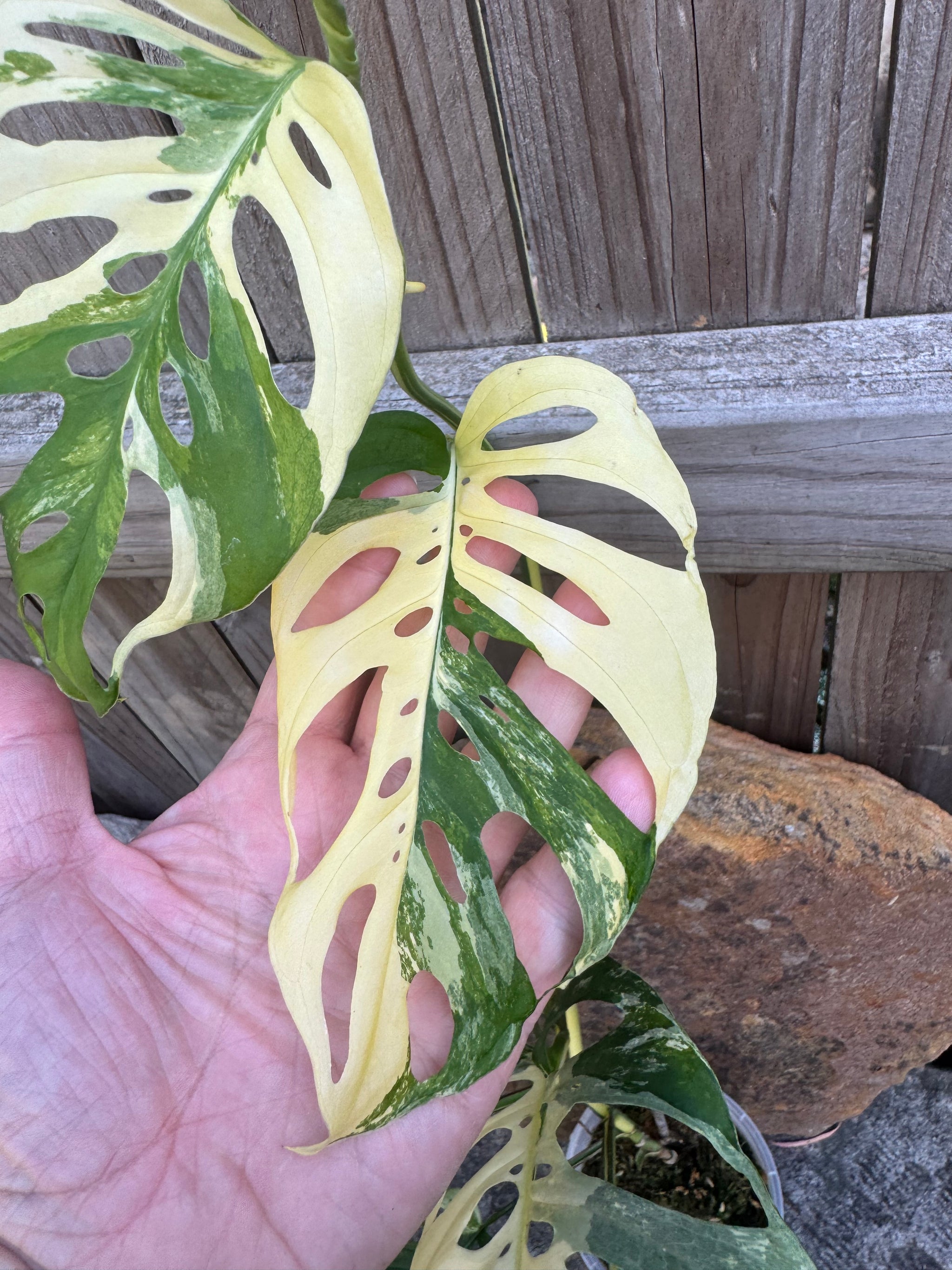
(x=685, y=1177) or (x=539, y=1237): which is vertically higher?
(x=685, y=1177)

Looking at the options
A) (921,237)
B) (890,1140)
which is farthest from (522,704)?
(890,1140)

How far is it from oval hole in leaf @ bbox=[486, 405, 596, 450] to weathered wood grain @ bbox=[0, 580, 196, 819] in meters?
0.79

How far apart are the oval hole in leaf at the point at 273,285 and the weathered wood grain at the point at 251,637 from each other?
1.01 ft

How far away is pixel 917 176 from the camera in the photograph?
2.25 ft

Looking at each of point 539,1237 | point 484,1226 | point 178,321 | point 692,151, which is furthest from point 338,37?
point 539,1237

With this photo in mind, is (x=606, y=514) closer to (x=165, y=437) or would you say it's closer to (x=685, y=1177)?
(x=165, y=437)

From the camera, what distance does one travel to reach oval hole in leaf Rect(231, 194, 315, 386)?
0.78m

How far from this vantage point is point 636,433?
1.83 ft

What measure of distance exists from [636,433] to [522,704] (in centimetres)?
21

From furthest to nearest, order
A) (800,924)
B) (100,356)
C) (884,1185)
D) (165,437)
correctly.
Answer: (884,1185) → (800,924) → (100,356) → (165,437)

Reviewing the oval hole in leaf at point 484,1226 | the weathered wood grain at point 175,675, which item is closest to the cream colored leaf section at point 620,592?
the oval hole in leaf at point 484,1226

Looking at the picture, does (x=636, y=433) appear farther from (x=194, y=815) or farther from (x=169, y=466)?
(x=194, y=815)

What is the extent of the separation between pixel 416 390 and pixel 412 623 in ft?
0.61

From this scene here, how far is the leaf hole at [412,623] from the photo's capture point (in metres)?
0.66
